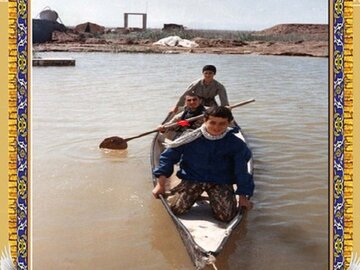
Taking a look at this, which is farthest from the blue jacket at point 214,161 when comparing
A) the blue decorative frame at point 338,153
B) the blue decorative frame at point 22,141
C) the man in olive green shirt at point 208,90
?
the man in olive green shirt at point 208,90

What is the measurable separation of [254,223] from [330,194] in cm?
130

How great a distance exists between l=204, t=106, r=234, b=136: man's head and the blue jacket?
8 cm

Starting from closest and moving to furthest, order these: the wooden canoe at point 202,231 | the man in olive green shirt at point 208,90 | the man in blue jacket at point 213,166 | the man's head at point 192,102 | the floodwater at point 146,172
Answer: the wooden canoe at point 202,231
the man in blue jacket at point 213,166
the floodwater at point 146,172
the man's head at point 192,102
the man in olive green shirt at point 208,90

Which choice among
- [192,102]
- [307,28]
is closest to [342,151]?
[192,102]

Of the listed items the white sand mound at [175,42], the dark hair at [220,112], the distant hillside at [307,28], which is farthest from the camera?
the white sand mound at [175,42]

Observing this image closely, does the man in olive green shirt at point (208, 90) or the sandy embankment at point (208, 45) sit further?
the sandy embankment at point (208, 45)

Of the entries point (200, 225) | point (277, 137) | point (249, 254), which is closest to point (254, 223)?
point (249, 254)

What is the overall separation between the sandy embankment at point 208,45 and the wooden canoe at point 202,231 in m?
5.92

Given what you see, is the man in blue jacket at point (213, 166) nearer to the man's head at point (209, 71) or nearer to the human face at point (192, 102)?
the human face at point (192, 102)

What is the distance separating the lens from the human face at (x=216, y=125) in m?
3.59

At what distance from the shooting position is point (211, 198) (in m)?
3.80

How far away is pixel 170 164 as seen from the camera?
150 inches

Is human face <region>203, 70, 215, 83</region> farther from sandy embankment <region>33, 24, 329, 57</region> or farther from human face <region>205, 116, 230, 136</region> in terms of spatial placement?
sandy embankment <region>33, 24, 329, 57</region>

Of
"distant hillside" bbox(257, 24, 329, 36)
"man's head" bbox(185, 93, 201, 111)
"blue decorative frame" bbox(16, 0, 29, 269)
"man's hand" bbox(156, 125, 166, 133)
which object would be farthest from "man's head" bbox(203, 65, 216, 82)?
"blue decorative frame" bbox(16, 0, 29, 269)
